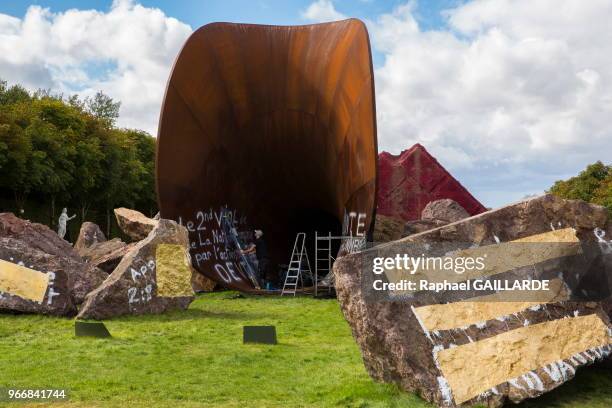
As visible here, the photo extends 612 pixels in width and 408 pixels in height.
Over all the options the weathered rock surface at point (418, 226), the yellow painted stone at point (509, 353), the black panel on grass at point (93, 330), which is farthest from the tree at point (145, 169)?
the yellow painted stone at point (509, 353)

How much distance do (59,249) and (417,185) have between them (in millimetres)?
9330

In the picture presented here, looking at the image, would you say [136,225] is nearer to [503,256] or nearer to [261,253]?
[261,253]

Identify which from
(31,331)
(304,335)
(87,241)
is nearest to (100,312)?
(31,331)

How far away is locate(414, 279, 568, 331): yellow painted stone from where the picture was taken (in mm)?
4348

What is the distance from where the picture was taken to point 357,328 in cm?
451

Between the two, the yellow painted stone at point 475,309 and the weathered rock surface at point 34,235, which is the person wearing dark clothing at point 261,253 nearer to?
the weathered rock surface at point 34,235

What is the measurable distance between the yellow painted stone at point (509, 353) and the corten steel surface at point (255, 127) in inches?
258

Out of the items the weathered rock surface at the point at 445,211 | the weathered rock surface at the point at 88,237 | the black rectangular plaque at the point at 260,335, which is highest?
the weathered rock surface at the point at 445,211

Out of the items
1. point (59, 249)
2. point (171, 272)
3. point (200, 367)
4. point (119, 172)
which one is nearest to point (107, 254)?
point (59, 249)

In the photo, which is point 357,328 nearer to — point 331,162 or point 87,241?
point 331,162

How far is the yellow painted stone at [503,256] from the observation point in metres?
4.50

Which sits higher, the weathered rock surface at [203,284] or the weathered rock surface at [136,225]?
the weathered rock surface at [136,225]

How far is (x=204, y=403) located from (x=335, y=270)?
50.2 inches

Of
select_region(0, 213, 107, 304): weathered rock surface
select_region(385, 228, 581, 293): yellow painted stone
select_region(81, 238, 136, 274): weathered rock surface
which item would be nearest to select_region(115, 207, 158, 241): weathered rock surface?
select_region(81, 238, 136, 274): weathered rock surface
